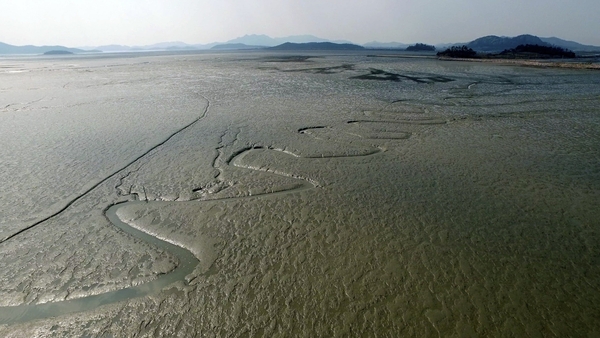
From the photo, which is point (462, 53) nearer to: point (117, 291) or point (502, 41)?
point (117, 291)

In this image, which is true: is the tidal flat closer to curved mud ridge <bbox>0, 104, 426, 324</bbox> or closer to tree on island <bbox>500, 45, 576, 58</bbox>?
curved mud ridge <bbox>0, 104, 426, 324</bbox>

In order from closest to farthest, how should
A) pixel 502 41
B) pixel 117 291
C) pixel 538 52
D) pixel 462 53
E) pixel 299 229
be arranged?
pixel 117 291 < pixel 299 229 < pixel 462 53 < pixel 538 52 < pixel 502 41

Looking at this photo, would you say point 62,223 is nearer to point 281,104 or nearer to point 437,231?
point 437,231

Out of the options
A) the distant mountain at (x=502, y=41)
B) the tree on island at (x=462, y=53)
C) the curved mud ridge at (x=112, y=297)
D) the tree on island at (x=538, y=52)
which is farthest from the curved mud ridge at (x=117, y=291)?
the distant mountain at (x=502, y=41)

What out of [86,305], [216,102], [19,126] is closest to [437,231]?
[86,305]

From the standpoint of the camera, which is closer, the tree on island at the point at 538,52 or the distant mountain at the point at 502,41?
the tree on island at the point at 538,52

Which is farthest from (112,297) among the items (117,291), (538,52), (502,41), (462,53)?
(502,41)

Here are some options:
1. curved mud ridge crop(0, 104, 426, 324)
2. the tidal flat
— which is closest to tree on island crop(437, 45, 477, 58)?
the tidal flat

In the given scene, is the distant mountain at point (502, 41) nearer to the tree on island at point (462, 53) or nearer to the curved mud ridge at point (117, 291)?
the tree on island at point (462, 53)
